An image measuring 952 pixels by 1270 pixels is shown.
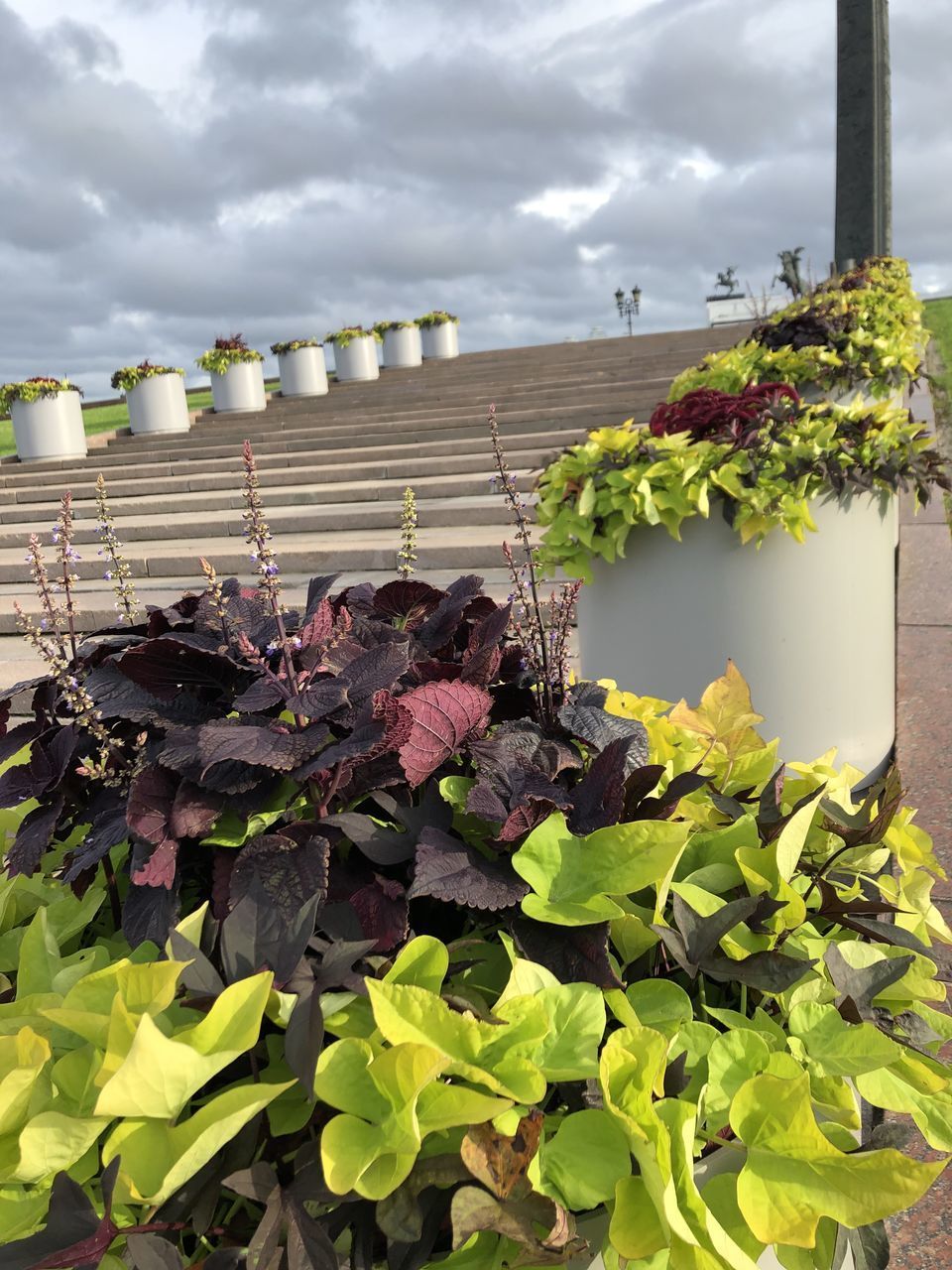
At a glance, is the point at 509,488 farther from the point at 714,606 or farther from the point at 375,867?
the point at 714,606

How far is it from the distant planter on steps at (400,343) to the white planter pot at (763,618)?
2086 centimetres

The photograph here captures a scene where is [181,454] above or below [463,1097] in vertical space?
above

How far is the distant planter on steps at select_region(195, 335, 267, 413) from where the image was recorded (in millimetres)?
18328

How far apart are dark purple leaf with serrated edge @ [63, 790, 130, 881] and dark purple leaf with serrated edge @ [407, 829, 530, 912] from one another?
314 mm

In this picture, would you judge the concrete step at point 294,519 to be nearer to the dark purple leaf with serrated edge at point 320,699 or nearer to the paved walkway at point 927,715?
the paved walkway at point 927,715

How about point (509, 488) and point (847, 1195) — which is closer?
point (847, 1195)

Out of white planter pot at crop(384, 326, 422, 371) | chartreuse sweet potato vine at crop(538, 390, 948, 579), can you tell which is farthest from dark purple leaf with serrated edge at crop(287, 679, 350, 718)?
white planter pot at crop(384, 326, 422, 371)

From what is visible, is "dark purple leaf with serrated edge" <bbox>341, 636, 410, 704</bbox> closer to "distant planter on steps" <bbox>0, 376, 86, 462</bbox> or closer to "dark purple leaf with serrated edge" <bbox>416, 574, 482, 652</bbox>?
"dark purple leaf with serrated edge" <bbox>416, 574, 482, 652</bbox>

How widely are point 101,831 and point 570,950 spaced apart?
0.52m

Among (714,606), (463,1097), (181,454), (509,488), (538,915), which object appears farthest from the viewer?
(181,454)

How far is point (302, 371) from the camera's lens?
19906mm

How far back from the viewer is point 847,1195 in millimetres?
778

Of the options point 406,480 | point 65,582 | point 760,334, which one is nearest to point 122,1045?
point 65,582

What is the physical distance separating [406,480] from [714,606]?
27.4 ft
